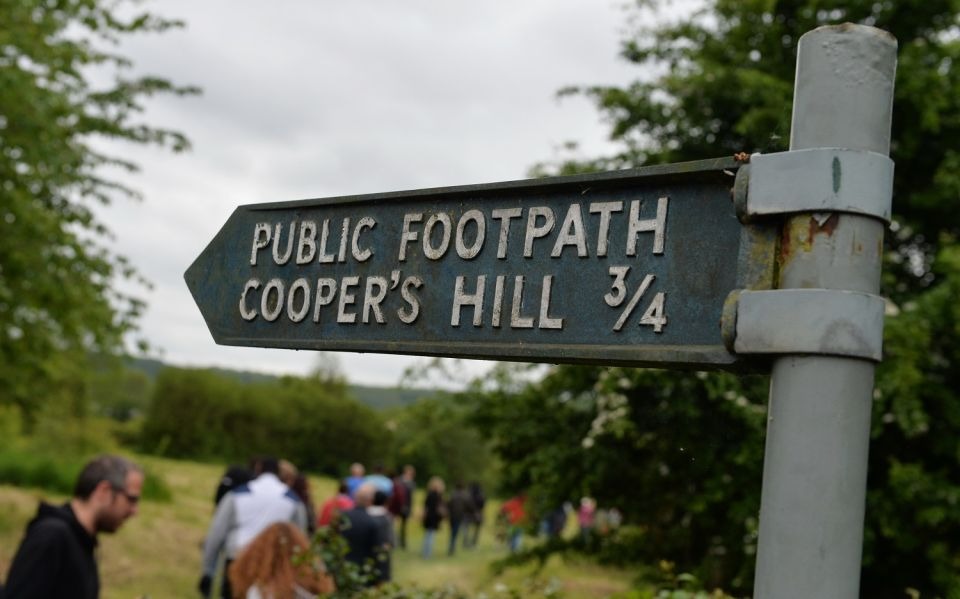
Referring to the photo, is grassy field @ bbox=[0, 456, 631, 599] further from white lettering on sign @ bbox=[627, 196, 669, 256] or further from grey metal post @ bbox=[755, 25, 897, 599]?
grey metal post @ bbox=[755, 25, 897, 599]

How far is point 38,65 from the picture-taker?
1085 centimetres

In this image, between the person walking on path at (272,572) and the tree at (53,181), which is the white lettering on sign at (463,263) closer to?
the person walking on path at (272,572)

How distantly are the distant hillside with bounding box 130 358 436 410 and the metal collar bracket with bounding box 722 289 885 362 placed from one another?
876cm

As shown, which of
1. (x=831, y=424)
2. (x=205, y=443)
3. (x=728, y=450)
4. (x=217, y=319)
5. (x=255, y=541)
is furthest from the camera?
(x=205, y=443)

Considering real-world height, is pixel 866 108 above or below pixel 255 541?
above

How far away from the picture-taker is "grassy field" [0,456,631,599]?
12547mm

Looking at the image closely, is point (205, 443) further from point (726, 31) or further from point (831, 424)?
point (831, 424)

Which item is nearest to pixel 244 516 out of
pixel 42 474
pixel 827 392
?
pixel 827 392

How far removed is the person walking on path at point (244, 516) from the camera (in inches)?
318

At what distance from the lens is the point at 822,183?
4.91 feet

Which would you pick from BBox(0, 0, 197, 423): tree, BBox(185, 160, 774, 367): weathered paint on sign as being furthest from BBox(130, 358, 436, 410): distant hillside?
BBox(185, 160, 774, 367): weathered paint on sign

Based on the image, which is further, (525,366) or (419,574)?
(419,574)

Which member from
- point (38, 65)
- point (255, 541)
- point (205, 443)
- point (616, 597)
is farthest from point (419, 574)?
point (205, 443)

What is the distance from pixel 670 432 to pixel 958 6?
176 inches
